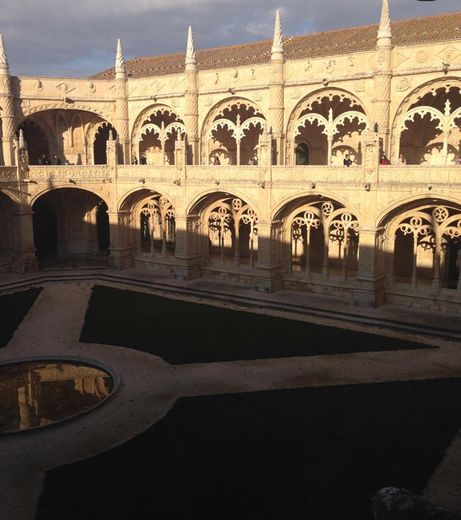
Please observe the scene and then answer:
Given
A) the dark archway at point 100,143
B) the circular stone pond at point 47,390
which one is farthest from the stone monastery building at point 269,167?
the circular stone pond at point 47,390

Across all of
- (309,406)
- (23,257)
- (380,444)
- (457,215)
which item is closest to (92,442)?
(309,406)

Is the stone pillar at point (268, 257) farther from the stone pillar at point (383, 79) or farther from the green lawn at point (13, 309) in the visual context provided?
the green lawn at point (13, 309)

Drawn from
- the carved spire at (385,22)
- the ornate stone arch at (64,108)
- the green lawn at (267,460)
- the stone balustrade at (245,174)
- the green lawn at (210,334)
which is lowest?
the green lawn at (267,460)

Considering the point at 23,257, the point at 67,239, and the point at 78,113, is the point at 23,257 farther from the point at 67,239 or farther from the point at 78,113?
the point at 78,113

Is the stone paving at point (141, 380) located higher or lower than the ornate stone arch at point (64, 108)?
lower

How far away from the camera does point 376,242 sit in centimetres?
2088

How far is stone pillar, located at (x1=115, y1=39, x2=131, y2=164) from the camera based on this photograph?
96.7ft

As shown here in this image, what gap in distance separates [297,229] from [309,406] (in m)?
13.3

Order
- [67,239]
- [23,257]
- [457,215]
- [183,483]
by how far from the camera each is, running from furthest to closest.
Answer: [67,239] < [23,257] < [457,215] < [183,483]

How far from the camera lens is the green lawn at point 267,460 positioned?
29.5ft

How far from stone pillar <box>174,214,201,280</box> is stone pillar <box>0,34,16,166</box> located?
32.6 ft

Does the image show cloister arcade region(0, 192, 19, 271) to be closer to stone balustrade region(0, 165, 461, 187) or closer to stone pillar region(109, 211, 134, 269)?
stone balustrade region(0, 165, 461, 187)

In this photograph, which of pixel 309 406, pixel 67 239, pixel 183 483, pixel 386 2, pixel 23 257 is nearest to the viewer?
pixel 183 483

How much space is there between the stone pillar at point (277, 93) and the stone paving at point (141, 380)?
921cm
